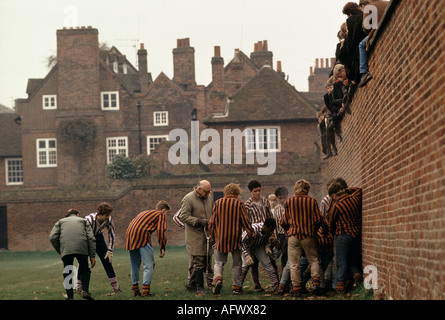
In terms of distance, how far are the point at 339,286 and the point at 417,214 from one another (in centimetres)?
446

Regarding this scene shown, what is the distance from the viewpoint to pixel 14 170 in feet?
207

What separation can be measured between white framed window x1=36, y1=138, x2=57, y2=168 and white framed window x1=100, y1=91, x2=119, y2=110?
4.98 metres

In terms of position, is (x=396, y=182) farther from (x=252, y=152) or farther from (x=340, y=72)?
(x=252, y=152)

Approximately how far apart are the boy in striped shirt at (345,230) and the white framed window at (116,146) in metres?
50.6

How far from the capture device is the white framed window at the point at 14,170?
6312 cm

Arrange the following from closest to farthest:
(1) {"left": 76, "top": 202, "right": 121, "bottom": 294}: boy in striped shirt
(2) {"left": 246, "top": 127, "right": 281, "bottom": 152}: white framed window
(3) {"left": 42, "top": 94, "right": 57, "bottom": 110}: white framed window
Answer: (1) {"left": 76, "top": 202, "right": 121, "bottom": 294}: boy in striped shirt, (2) {"left": 246, "top": 127, "right": 281, "bottom": 152}: white framed window, (3) {"left": 42, "top": 94, "right": 57, "bottom": 110}: white framed window

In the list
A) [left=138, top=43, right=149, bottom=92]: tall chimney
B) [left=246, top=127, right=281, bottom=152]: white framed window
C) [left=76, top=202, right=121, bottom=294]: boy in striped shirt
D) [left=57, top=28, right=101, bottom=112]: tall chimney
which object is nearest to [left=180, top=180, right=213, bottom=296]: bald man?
[left=76, top=202, right=121, bottom=294]: boy in striped shirt

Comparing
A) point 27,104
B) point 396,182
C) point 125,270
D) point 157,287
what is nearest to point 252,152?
point 27,104

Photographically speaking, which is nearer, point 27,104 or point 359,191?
point 359,191

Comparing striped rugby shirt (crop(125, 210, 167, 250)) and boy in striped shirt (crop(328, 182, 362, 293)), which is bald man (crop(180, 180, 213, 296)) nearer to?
striped rugby shirt (crop(125, 210, 167, 250))

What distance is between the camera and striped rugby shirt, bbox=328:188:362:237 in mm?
11805

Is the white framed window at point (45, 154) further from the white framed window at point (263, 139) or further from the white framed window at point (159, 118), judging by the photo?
the white framed window at point (263, 139)
